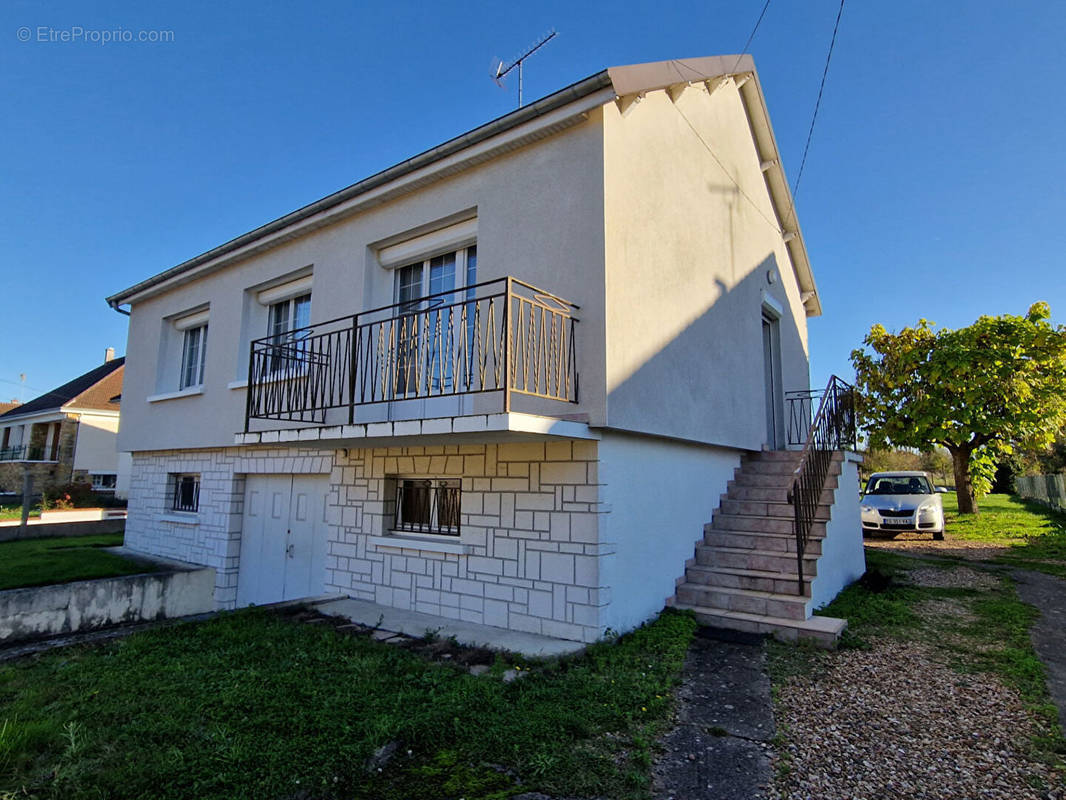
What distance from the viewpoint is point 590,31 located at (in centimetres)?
697

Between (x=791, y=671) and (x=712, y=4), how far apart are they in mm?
7217

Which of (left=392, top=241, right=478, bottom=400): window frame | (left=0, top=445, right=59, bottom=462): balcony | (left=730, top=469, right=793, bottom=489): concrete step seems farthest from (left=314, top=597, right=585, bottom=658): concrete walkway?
(left=0, top=445, right=59, bottom=462): balcony

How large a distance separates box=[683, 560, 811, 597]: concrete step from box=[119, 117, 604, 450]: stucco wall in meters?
2.64

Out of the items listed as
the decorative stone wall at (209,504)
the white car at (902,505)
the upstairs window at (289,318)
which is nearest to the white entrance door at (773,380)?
the white car at (902,505)

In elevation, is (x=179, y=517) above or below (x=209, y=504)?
below

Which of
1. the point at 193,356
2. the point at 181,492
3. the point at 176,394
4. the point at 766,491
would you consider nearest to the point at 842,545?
the point at 766,491

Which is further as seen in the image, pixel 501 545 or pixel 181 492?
pixel 181 492

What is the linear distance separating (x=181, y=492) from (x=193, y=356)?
8.10 ft

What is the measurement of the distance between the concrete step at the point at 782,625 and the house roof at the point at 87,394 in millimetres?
23859

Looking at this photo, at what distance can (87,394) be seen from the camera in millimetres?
24078

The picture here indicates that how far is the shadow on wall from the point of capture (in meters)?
5.73

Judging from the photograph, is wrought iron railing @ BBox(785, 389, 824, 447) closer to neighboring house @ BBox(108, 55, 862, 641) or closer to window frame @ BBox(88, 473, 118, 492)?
neighboring house @ BBox(108, 55, 862, 641)

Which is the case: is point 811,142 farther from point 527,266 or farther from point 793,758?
point 793,758

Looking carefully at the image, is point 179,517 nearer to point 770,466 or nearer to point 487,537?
point 487,537
